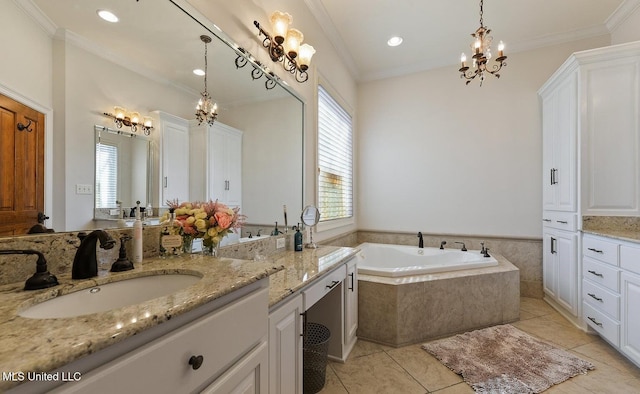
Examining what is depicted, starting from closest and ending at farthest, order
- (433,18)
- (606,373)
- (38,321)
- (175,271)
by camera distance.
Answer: (38,321), (175,271), (606,373), (433,18)

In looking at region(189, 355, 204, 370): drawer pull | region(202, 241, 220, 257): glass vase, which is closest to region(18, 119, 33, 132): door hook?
region(202, 241, 220, 257): glass vase

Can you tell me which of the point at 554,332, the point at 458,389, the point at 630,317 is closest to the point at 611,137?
the point at 630,317

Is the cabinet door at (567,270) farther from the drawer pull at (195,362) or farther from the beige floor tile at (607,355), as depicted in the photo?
the drawer pull at (195,362)

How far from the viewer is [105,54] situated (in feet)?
3.32

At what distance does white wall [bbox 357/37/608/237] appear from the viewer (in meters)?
3.15

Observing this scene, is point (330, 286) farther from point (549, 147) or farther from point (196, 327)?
point (549, 147)

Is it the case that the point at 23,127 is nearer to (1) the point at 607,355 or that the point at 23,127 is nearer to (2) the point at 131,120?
(2) the point at 131,120

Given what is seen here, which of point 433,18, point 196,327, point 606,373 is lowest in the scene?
point 606,373

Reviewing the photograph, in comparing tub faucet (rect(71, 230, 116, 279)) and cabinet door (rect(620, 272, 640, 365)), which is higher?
tub faucet (rect(71, 230, 116, 279))

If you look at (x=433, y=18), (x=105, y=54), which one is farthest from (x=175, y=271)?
(x=433, y=18)

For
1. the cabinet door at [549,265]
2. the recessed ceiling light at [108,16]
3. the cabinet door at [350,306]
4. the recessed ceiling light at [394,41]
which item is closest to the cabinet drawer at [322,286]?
the cabinet door at [350,306]

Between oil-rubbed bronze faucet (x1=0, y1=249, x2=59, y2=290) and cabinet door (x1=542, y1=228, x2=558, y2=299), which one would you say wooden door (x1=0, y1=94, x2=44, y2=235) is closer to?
oil-rubbed bronze faucet (x1=0, y1=249, x2=59, y2=290)

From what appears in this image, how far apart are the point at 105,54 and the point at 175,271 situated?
0.85m

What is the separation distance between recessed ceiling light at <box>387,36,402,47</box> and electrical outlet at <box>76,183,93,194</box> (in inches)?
125
